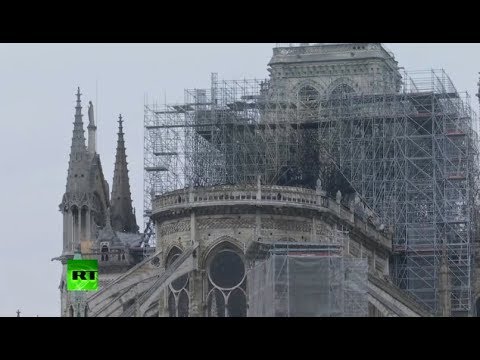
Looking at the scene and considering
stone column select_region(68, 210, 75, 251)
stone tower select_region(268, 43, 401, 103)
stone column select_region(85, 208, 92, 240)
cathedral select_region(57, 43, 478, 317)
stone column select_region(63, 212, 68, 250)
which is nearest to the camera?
cathedral select_region(57, 43, 478, 317)

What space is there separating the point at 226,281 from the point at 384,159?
12056 millimetres

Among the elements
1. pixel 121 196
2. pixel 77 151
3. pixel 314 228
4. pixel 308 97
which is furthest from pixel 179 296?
pixel 121 196

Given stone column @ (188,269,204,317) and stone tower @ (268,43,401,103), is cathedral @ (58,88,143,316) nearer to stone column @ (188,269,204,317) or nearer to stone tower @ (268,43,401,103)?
Result: stone tower @ (268,43,401,103)

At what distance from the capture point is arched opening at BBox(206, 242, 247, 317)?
6053 centimetres

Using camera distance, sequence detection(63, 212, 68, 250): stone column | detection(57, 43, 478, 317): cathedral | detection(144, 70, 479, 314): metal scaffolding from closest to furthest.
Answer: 1. detection(57, 43, 478, 317): cathedral
2. detection(144, 70, 479, 314): metal scaffolding
3. detection(63, 212, 68, 250): stone column

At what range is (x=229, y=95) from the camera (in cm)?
7431

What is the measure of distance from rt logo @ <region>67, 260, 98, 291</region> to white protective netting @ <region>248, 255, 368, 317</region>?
329 inches

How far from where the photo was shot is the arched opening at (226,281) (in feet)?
199

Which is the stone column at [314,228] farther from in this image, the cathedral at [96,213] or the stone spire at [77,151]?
the stone spire at [77,151]

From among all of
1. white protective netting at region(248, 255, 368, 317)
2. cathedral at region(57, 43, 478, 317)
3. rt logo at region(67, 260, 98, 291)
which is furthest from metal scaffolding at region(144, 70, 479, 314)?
white protective netting at region(248, 255, 368, 317)

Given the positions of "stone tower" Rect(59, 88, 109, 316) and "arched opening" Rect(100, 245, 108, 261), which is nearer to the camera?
"arched opening" Rect(100, 245, 108, 261)

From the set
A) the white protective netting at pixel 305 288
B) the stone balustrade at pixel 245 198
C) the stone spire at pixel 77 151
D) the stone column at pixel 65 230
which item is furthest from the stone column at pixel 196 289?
the stone spire at pixel 77 151

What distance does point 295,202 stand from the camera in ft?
204
